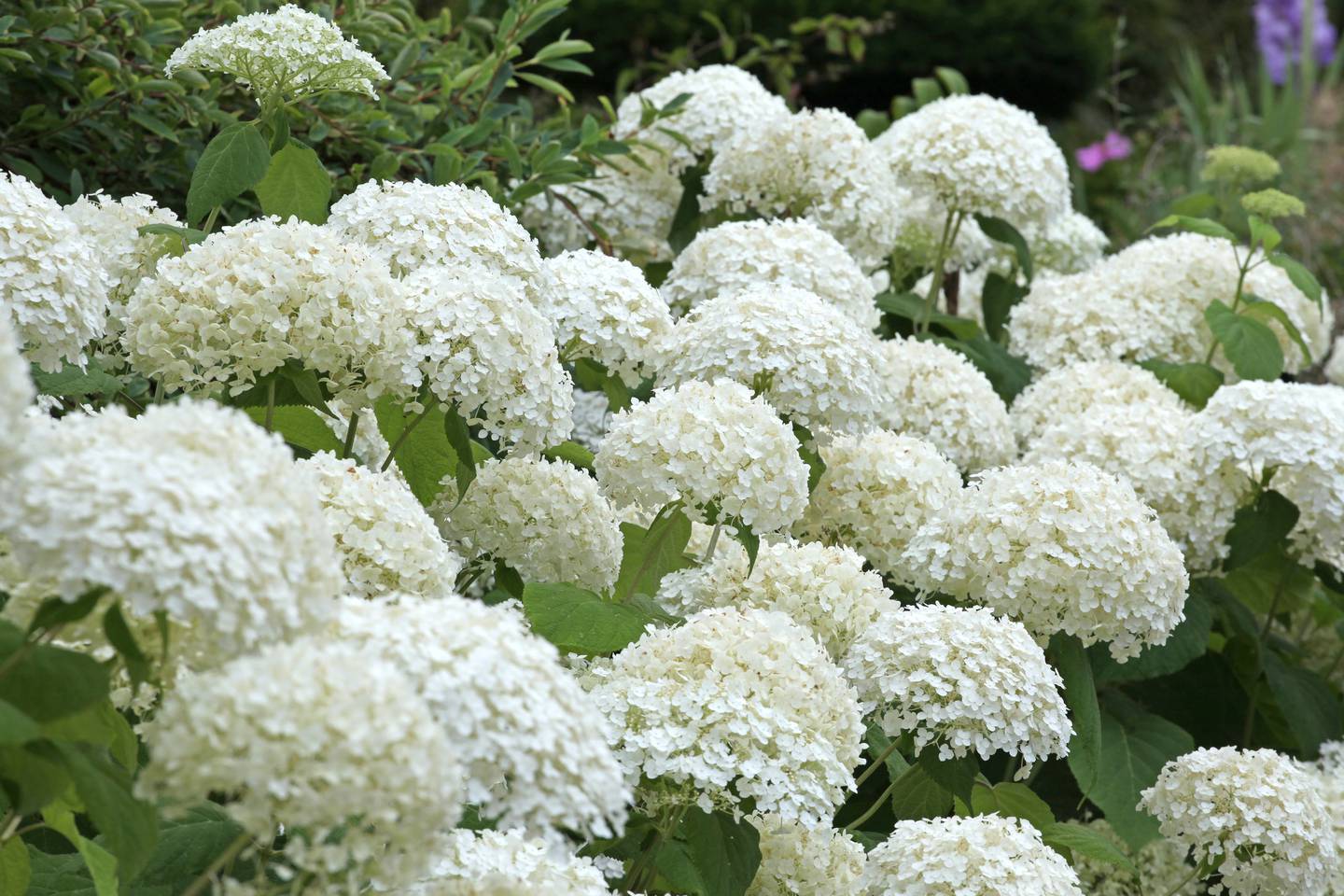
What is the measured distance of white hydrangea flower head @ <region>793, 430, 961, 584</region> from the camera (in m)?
2.91

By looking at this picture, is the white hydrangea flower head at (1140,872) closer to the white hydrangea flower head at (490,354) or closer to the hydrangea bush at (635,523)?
the hydrangea bush at (635,523)

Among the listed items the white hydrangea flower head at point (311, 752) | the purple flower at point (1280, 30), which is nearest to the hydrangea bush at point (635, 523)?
the white hydrangea flower head at point (311, 752)

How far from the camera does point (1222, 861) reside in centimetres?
271

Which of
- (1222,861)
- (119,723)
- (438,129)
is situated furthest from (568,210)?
(119,723)

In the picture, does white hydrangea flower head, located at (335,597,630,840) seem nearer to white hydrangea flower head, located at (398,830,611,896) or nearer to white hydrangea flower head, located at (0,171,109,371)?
white hydrangea flower head, located at (398,830,611,896)

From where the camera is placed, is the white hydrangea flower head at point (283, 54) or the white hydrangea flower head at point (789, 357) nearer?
the white hydrangea flower head at point (283, 54)

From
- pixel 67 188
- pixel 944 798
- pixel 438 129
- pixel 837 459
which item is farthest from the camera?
pixel 438 129

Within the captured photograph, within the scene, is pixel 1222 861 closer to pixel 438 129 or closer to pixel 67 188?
pixel 438 129

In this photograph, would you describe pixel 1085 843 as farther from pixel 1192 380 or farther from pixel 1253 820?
pixel 1192 380

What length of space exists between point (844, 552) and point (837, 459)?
1.31 feet

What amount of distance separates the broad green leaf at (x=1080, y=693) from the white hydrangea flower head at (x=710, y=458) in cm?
63

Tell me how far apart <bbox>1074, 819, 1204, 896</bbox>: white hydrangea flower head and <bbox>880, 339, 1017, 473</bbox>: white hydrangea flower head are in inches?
32.0

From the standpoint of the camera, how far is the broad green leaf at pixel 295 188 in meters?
2.61

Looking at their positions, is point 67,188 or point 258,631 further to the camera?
point 67,188
